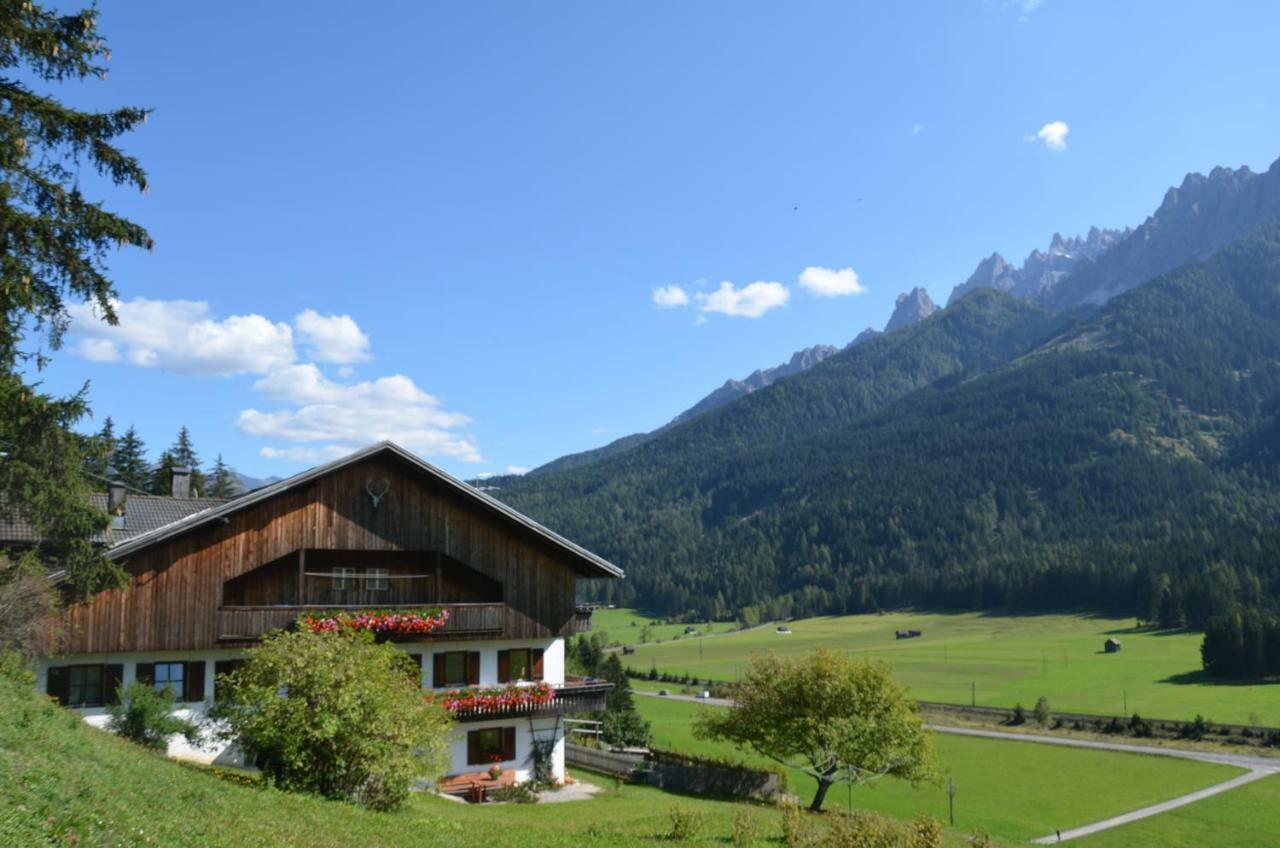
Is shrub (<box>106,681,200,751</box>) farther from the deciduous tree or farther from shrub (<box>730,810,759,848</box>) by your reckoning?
the deciduous tree

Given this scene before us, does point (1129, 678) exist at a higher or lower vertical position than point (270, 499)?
lower

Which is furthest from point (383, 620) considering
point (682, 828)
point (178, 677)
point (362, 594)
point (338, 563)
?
point (682, 828)

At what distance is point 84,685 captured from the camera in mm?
31422

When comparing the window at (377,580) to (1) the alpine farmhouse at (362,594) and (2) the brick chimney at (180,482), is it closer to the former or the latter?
(1) the alpine farmhouse at (362,594)

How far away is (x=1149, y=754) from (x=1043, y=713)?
19236 mm

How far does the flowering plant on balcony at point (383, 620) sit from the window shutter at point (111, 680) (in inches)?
247

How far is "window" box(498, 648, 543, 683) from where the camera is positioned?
128ft

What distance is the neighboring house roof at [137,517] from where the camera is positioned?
123ft

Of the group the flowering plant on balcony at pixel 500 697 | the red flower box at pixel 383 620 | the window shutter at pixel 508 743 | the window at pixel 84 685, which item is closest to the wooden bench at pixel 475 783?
the window shutter at pixel 508 743

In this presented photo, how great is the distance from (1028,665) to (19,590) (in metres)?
139

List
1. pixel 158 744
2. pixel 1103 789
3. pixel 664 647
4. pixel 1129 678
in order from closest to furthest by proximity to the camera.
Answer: pixel 158 744 < pixel 1103 789 < pixel 1129 678 < pixel 664 647

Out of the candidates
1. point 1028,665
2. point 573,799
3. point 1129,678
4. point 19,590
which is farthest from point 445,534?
point 1028,665

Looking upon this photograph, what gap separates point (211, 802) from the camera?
16.9m

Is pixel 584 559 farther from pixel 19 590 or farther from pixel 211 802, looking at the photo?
pixel 211 802
